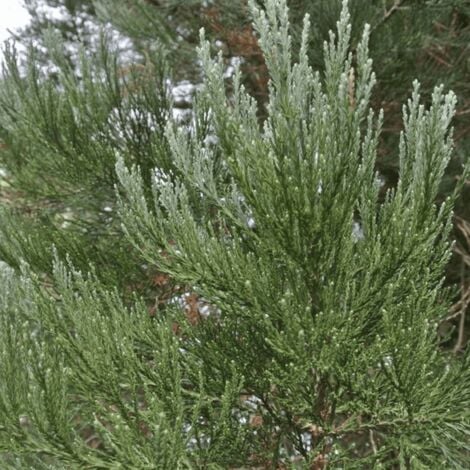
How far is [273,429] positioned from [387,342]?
90cm

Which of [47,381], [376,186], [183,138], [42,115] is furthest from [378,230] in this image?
[42,115]

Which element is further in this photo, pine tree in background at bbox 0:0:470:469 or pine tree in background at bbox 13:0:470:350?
pine tree in background at bbox 13:0:470:350

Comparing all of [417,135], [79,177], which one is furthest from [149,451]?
[79,177]

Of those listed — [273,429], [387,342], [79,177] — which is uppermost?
[79,177]

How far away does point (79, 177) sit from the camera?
3693 mm

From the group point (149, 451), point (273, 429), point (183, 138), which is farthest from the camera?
point (273, 429)

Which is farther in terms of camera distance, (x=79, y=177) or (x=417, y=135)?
(x=79, y=177)

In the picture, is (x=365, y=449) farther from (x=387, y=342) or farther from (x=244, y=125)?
(x=244, y=125)

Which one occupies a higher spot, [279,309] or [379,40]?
[379,40]

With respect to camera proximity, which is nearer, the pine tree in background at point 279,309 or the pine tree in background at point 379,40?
the pine tree in background at point 279,309

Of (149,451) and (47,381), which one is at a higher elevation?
(47,381)

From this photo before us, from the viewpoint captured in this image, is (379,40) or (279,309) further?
(379,40)

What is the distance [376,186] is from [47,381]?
1.45 m

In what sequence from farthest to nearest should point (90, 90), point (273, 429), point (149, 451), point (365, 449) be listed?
point (365, 449) < point (90, 90) < point (273, 429) < point (149, 451)
